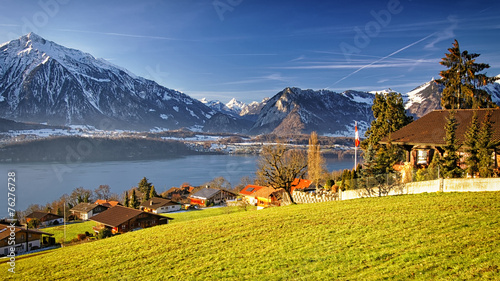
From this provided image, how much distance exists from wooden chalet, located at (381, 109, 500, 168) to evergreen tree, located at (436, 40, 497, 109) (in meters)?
7.39

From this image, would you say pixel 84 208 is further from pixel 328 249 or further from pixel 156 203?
pixel 328 249

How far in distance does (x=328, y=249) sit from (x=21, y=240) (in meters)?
31.5

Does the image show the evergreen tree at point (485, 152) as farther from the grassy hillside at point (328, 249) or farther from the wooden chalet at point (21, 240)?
the wooden chalet at point (21, 240)

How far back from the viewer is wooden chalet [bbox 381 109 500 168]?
20.3 meters

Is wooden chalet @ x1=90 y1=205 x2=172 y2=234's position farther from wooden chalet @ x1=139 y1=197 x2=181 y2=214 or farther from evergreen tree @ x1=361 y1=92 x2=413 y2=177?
evergreen tree @ x1=361 y1=92 x2=413 y2=177

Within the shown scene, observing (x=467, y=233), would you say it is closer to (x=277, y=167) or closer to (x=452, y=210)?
(x=452, y=210)

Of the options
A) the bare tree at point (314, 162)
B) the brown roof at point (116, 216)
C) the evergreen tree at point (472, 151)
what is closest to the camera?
the evergreen tree at point (472, 151)

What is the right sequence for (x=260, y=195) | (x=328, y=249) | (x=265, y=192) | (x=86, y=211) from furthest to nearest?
(x=86, y=211) < (x=260, y=195) < (x=265, y=192) < (x=328, y=249)

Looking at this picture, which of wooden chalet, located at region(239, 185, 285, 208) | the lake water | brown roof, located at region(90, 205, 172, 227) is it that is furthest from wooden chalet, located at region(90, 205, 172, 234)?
the lake water

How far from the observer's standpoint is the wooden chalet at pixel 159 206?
172 ft

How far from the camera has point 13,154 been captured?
13325 centimetres

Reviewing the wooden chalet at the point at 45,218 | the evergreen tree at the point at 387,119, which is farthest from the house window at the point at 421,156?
the wooden chalet at the point at 45,218

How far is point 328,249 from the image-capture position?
889cm

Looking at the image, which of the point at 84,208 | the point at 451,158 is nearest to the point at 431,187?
the point at 451,158
